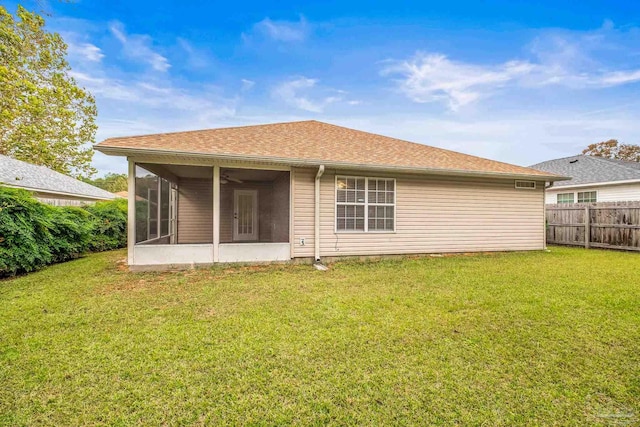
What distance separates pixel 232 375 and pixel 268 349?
0.50 meters

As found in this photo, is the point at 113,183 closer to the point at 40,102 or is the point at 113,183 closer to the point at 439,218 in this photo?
the point at 40,102

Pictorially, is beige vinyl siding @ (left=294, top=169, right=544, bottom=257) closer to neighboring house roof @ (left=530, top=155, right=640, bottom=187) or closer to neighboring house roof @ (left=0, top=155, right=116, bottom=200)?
neighboring house roof @ (left=530, top=155, right=640, bottom=187)

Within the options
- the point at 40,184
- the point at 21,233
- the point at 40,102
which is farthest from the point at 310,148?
the point at 40,184

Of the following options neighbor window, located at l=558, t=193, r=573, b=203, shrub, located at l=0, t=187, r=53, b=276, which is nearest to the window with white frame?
shrub, located at l=0, t=187, r=53, b=276

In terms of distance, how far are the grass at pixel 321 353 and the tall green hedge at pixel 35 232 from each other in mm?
1132

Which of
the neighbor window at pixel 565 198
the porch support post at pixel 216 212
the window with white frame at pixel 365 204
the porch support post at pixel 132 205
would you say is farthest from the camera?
the neighbor window at pixel 565 198

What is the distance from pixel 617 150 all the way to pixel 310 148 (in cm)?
3723

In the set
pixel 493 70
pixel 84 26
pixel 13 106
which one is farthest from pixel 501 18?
pixel 13 106

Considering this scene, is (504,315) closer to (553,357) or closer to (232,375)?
(553,357)

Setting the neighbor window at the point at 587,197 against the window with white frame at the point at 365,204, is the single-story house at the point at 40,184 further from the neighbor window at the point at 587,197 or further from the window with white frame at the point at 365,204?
the neighbor window at the point at 587,197

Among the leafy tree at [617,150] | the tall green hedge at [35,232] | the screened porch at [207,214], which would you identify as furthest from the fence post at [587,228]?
the leafy tree at [617,150]

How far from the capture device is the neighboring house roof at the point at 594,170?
13.4 metres

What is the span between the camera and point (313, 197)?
7.43 m

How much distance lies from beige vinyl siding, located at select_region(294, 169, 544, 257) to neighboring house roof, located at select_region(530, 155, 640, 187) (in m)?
6.31
